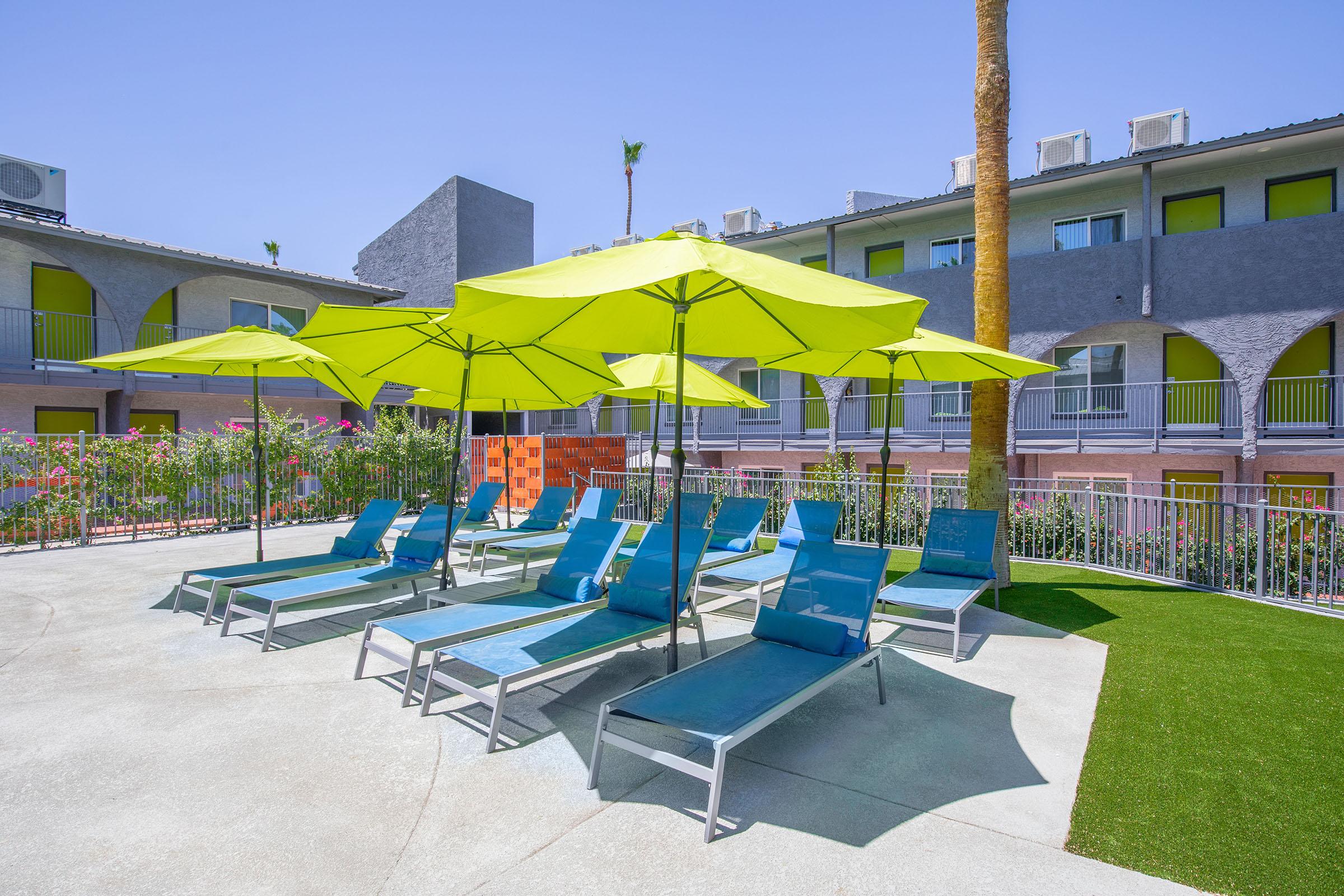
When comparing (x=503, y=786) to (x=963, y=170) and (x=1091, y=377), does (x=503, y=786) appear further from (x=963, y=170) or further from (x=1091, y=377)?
(x=963, y=170)

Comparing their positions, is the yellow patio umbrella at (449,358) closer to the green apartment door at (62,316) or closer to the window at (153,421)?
the window at (153,421)

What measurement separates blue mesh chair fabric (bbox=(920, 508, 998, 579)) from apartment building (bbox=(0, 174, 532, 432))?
41.5 ft

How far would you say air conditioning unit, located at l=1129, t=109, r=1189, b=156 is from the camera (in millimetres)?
14992

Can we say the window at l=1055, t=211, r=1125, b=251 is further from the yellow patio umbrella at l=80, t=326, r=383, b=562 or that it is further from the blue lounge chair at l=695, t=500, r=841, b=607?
the yellow patio umbrella at l=80, t=326, r=383, b=562

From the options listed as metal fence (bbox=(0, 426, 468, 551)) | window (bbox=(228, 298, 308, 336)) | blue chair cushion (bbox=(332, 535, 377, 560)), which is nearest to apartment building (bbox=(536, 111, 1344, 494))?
blue chair cushion (bbox=(332, 535, 377, 560))

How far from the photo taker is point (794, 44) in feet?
42.1

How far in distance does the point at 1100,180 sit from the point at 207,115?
63.9 ft

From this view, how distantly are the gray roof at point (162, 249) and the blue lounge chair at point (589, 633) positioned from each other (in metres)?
17.2

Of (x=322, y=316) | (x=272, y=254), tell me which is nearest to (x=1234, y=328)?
(x=322, y=316)

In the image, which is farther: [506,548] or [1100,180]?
[1100,180]

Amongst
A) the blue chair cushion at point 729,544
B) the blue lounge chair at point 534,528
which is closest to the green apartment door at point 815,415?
the blue lounge chair at point 534,528

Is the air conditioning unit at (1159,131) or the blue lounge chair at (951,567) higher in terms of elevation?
the air conditioning unit at (1159,131)

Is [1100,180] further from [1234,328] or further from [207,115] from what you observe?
[207,115]

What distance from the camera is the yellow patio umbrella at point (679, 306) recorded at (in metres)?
3.71
